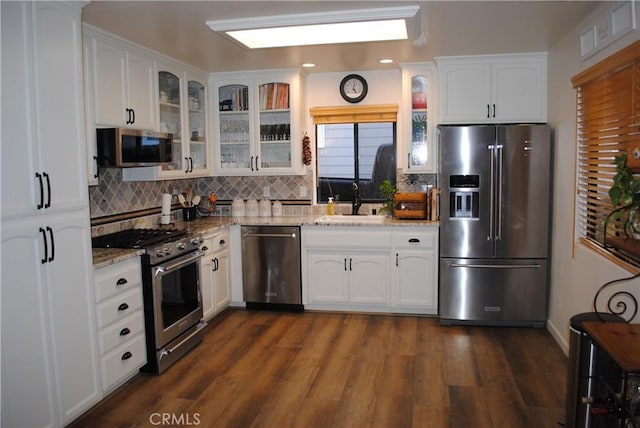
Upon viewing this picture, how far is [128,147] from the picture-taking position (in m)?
3.58

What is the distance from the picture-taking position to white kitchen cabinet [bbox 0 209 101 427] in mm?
2393

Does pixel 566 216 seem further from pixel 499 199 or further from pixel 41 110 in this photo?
pixel 41 110

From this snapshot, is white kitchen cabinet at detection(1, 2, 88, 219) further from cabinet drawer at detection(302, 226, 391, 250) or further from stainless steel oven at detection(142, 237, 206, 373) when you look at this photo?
cabinet drawer at detection(302, 226, 391, 250)

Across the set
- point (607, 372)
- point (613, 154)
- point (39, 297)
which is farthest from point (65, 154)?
point (613, 154)

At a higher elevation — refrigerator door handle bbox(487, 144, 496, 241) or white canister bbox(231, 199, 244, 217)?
refrigerator door handle bbox(487, 144, 496, 241)

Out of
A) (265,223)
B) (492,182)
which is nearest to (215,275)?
(265,223)

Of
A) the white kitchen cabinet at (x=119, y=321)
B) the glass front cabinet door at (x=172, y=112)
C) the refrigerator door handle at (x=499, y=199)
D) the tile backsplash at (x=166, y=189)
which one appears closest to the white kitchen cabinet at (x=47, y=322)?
the white kitchen cabinet at (x=119, y=321)

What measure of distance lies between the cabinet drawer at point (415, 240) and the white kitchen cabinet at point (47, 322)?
2680 mm

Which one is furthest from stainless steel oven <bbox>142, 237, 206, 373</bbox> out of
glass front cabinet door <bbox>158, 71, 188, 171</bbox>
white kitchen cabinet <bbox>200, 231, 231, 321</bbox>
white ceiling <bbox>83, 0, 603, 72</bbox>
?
white ceiling <bbox>83, 0, 603, 72</bbox>

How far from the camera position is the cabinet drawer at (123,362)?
314 centimetres

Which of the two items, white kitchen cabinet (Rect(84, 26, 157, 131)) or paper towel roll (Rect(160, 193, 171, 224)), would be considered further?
paper towel roll (Rect(160, 193, 171, 224))

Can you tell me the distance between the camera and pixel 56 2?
2648 millimetres

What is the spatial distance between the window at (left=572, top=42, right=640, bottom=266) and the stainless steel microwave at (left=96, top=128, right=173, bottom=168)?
3081 millimetres

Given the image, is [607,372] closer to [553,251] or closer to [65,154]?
[553,251]
